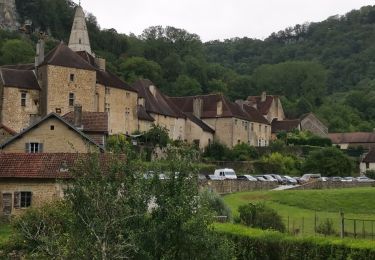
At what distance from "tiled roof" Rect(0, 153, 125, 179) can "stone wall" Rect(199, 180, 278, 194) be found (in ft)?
58.0

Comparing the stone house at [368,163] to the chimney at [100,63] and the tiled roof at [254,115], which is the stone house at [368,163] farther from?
the chimney at [100,63]

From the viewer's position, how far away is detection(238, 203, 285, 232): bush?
110 feet

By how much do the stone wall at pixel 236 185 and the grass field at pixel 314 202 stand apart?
159 centimetres

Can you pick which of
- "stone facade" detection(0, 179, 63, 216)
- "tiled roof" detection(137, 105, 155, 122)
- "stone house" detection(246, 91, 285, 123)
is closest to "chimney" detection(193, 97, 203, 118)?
"tiled roof" detection(137, 105, 155, 122)

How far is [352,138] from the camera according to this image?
365 feet

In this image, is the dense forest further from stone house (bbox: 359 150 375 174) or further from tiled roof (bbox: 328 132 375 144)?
stone house (bbox: 359 150 375 174)

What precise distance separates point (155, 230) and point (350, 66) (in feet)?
557

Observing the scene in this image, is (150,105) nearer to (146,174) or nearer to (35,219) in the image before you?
(35,219)

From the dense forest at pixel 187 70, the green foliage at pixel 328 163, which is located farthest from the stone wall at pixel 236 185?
the dense forest at pixel 187 70

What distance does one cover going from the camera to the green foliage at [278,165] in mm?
69375

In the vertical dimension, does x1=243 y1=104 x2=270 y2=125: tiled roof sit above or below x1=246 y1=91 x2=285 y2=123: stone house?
below

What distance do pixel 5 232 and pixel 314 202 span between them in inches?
972

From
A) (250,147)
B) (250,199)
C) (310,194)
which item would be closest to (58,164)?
(250,199)

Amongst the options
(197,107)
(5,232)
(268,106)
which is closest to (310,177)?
(197,107)
